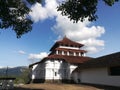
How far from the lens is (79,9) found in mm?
16828

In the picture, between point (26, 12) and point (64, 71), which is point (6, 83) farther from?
point (64, 71)

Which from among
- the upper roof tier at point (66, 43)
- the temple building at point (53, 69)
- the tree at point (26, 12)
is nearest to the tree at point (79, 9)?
the tree at point (26, 12)

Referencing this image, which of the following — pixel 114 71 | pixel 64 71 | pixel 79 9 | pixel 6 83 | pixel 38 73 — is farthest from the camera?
pixel 38 73

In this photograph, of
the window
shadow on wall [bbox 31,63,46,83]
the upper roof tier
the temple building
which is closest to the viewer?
the window

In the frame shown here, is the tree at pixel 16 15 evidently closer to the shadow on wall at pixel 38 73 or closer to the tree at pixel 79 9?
the tree at pixel 79 9

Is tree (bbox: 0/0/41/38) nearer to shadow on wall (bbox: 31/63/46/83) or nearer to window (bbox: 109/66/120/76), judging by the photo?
window (bbox: 109/66/120/76)

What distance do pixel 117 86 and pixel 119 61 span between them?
332 centimetres

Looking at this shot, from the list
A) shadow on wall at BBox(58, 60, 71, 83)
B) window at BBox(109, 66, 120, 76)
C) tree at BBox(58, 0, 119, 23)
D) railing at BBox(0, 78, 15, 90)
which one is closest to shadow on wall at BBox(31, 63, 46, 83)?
shadow on wall at BBox(58, 60, 71, 83)

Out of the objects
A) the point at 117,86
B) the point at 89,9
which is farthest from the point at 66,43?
the point at 89,9

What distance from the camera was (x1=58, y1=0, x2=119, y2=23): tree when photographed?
55.0 feet

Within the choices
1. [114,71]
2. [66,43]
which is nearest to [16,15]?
[114,71]

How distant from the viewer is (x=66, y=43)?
193 ft

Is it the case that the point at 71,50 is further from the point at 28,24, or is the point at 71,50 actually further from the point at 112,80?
the point at 28,24

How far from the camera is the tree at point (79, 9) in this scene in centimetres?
1676
